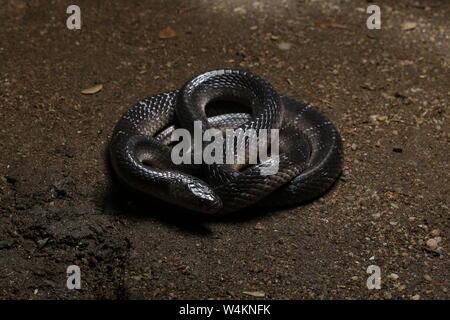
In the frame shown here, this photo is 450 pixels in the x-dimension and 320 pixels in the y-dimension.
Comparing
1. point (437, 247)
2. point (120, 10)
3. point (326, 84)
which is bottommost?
point (437, 247)

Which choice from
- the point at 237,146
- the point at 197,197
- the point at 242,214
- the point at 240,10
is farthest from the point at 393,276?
the point at 240,10

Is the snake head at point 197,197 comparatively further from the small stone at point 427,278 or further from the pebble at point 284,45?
the pebble at point 284,45

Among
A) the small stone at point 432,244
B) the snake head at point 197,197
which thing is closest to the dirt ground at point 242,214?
the small stone at point 432,244

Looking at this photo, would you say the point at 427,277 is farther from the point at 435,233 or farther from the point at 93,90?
the point at 93,90

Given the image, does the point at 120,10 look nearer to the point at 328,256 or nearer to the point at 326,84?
the point at 326,84

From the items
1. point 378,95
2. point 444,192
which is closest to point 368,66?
point 378,95

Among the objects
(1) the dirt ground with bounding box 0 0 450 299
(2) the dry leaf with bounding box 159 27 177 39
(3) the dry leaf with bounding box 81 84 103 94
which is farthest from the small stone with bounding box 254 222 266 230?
(2) the dry leaf with bounding box 159 27 177 39
